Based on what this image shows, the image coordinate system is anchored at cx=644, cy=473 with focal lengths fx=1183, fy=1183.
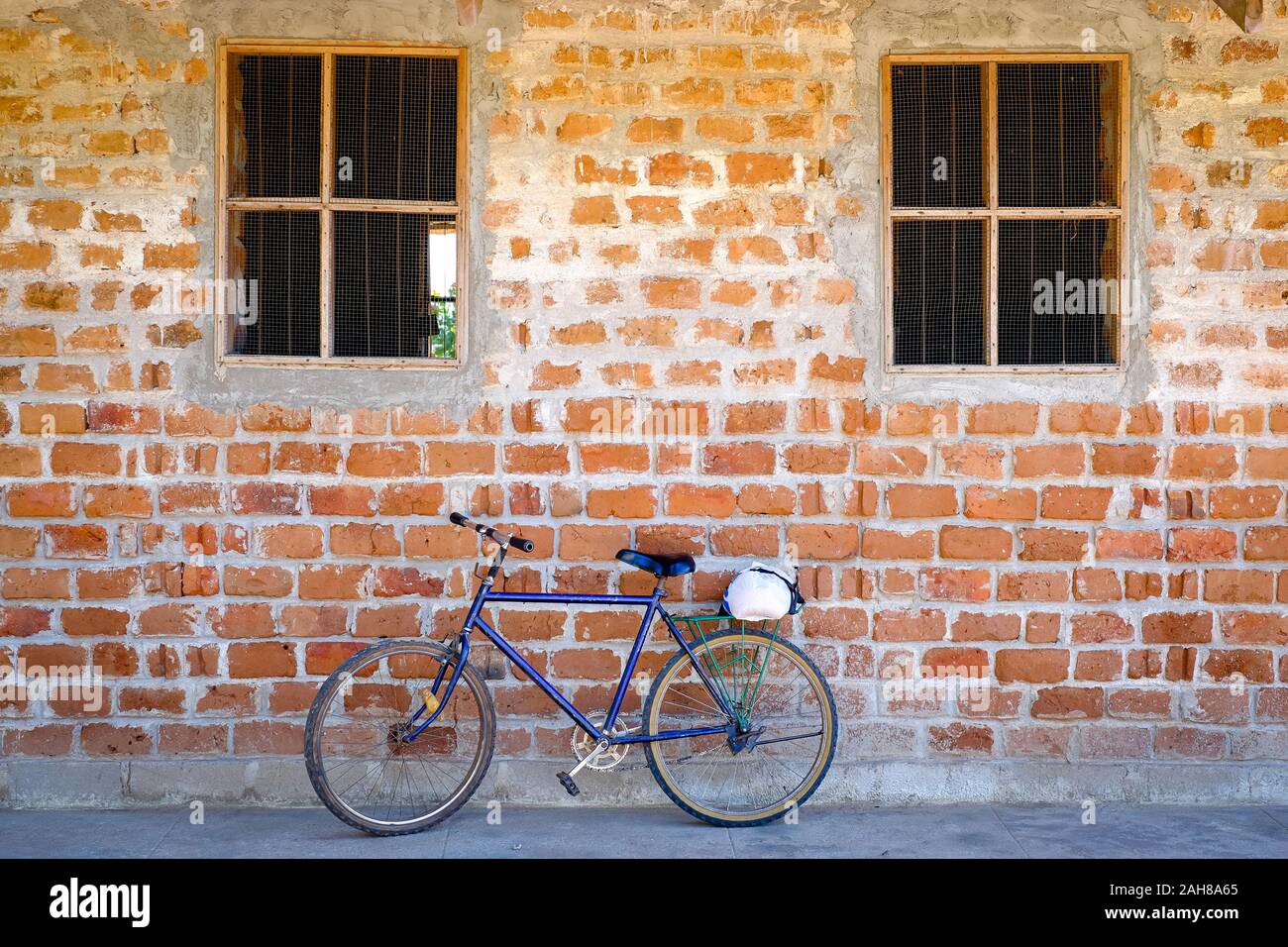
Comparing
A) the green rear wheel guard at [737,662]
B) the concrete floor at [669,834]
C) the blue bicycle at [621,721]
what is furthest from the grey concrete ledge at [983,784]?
the green rear wheel guard at [737,662]

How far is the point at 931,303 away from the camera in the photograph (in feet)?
15.0

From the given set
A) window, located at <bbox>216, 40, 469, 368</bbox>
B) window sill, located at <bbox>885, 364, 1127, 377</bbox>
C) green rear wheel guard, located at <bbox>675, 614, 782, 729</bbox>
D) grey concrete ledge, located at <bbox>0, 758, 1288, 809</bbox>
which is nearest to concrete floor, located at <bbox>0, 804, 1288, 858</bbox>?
grey concrete ledge, located at <bbox>0, 758, 1288, 809</bbox>

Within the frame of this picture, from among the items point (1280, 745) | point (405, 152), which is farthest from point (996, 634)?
point (405, 152)

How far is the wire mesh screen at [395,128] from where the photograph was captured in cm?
454

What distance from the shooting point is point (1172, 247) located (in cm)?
448

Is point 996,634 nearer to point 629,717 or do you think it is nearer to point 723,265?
point 629,717

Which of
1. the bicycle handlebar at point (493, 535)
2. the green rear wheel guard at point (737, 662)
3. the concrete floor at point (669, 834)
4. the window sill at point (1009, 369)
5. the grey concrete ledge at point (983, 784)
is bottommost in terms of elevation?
the concrete floor at point (669, 834)

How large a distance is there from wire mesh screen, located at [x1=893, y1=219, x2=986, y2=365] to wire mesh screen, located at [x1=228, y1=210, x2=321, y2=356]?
2.25m

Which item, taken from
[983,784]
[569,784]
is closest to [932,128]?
[983,784]

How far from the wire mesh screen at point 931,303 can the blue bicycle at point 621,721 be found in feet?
4.09

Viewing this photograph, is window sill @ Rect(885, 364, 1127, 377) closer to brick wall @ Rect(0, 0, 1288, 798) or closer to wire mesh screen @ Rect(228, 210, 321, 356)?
brick wall @ Rect(0, 0, 1288, 798)

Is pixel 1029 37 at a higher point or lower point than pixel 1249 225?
higher

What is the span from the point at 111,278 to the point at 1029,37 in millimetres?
3573

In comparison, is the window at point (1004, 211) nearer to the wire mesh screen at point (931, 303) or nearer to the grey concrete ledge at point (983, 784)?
the wire mesh screen at point (931, 303)
